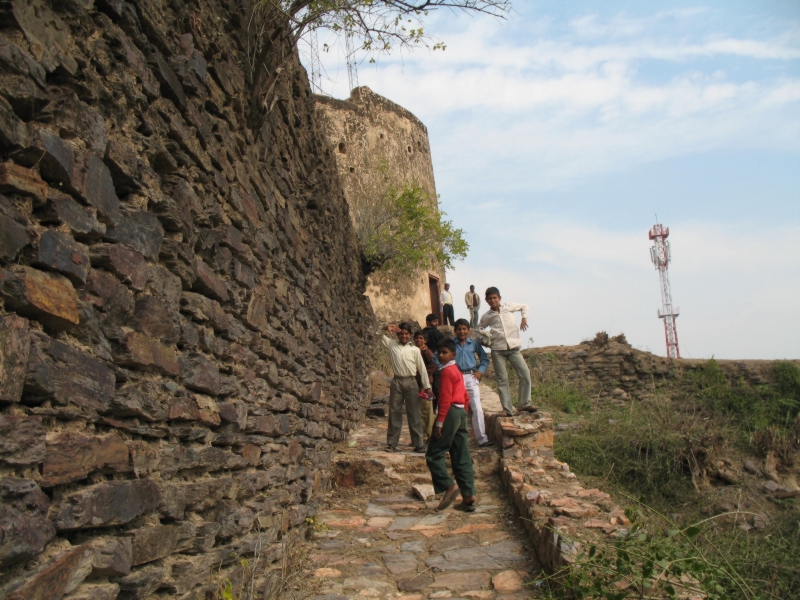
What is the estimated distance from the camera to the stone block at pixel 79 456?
1.75 metres

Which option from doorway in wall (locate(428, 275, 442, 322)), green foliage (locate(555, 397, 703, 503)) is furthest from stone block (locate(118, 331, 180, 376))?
doorway in wall (locate(428, 275, 442, 322))

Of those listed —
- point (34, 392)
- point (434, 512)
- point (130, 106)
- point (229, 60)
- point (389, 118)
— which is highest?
point (389, 118)

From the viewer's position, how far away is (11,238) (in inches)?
64.9

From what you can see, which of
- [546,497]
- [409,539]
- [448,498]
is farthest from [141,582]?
[448,498]

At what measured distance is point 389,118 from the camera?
19.2 m

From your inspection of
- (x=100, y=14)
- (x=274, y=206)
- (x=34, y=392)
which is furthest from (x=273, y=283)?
(x=34, y=392)

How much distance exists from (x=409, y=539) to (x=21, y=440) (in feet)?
11.9

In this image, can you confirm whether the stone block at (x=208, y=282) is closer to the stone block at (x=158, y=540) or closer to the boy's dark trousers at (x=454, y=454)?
the stone block at (x=158, y=540)

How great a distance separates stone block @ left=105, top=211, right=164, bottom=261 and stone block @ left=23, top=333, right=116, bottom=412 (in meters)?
0.45

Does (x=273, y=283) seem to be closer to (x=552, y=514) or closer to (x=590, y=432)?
(x=552, y=514)

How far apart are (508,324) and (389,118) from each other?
1345cm

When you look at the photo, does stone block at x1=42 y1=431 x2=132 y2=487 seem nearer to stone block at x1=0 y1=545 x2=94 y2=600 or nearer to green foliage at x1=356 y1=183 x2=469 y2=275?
stone block at x1=0 y1=545 x2=94 y2=600

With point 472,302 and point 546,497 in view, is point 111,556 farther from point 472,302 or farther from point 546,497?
point 472,302

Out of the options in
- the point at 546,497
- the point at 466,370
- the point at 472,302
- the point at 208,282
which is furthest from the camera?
the point at 472,302
